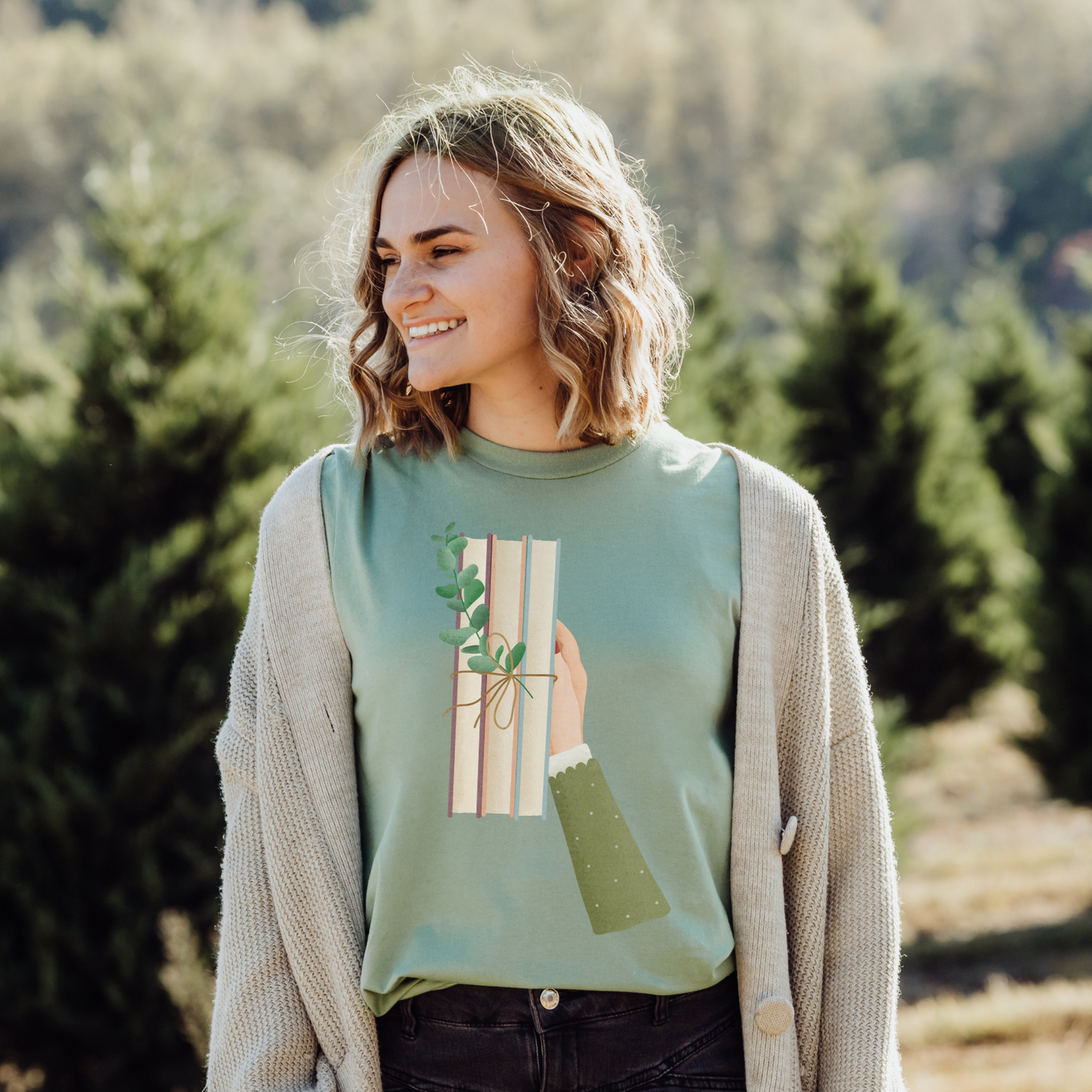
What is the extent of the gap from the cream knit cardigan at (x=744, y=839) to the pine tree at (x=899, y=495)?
7.15 metres

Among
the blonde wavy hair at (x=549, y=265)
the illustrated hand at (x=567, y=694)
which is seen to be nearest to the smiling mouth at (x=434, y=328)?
the blonde wavy hair at (x=549, y=265)

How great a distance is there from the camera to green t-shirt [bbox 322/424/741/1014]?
156cm

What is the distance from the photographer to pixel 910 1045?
15.2 feet

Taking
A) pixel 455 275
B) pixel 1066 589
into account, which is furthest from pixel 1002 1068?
pixel 455 275

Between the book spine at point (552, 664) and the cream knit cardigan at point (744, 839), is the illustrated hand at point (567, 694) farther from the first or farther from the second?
the cream knit cardigan at point (744, 839)

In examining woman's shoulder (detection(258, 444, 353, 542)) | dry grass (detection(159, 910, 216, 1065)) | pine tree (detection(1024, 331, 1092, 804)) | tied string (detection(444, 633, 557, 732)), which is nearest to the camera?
tied string (detection(444, 633, 557, 732))

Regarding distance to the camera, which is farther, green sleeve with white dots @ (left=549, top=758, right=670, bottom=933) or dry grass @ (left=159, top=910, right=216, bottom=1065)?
dry grass @ (left=159, top=910, right=216, bottom=1065)

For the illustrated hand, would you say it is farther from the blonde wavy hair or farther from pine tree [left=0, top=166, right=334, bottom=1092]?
pine tree [left=0, top=166, right=334, bottom=1092]

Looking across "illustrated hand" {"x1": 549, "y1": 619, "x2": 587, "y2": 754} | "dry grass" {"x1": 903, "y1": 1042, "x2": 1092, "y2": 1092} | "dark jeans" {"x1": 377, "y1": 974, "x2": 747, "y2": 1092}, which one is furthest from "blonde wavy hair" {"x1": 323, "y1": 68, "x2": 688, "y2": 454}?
"dry grass" {"x1": 903, "y1": 1042, "x2": 1092, "y2": 1092}

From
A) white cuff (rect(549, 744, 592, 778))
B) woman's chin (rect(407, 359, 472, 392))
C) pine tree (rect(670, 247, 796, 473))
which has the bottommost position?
white cuff (rect(549, 744, 592, 778))

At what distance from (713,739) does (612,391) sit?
521 mm

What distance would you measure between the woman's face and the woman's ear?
0.09m

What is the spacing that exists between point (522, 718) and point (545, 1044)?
42 cm

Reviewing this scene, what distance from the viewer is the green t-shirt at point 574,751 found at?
1559 millimetres
